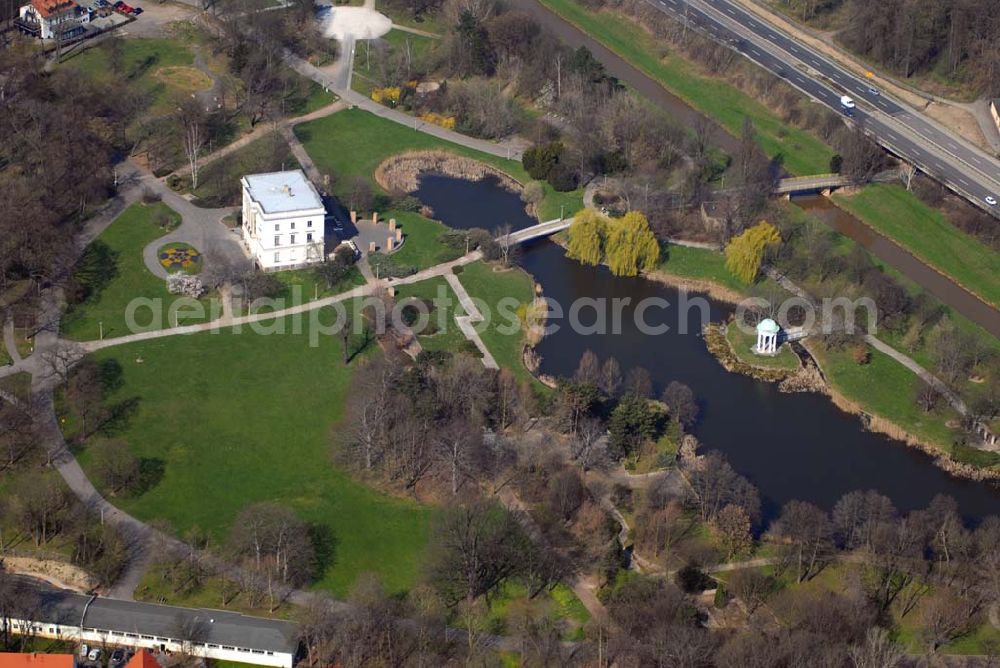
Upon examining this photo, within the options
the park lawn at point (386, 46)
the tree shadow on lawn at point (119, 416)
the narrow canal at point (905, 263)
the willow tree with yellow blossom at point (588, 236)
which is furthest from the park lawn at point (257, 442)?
the narrow canal at point (905, 263)

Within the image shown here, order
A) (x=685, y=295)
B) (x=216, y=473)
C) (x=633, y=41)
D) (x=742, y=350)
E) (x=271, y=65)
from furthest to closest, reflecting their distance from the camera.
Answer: (x=633, y=41)
(x=271, y=65)
(x=685, y=295)
(x=742, y=350)
(x=216, y=473)

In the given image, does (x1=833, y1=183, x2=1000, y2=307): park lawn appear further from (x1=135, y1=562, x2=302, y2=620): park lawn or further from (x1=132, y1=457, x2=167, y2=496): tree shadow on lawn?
(x1=132, y1=457, x2=167, y2=496): tree shadow on lawn

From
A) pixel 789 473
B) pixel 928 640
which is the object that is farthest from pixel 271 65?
pixel 928 640

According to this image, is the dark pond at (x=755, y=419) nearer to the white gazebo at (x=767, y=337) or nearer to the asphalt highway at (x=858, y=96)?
the white gazebo at (x=767, y=337)

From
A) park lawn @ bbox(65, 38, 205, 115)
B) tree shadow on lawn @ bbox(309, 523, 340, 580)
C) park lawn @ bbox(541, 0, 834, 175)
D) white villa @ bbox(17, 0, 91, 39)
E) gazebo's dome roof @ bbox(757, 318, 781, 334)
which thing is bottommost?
park lawn @ bbox(541, 0, 834, 175)

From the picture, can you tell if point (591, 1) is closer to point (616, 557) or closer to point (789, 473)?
point (789, 473)

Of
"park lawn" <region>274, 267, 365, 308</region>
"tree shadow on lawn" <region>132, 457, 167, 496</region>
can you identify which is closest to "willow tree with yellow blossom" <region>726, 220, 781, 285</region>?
"park lawn" <region>274, 267, 365, 308</region>
